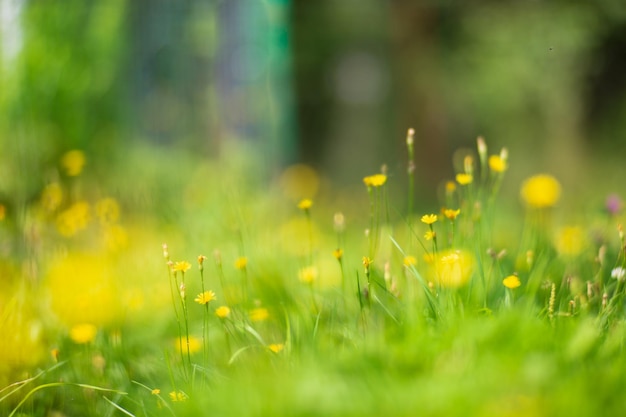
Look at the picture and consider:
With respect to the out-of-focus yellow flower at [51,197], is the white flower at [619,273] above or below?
below

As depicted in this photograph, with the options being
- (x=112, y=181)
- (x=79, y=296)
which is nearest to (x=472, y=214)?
(x=79, y=296)

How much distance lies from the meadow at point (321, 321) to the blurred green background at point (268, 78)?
55cm

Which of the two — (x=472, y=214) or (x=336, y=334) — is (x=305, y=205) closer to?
(x=336, y=334)

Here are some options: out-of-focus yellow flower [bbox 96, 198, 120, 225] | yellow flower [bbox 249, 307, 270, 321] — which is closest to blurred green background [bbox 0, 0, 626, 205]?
out-of-focus yellow flower [bbox 96, 198, 120, 225]

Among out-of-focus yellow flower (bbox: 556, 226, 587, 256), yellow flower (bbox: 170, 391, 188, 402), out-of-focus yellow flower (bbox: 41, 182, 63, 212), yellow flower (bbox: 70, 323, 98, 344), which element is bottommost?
yellow flower (bbox: 170, 391, 188, 402)

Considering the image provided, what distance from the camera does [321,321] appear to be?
1977 millimetres

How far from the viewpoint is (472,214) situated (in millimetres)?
2135

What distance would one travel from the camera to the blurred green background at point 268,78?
12.0 feet

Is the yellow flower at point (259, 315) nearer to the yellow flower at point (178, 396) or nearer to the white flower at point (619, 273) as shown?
the yellow flower at point (178, 396)

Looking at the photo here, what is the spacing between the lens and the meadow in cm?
119

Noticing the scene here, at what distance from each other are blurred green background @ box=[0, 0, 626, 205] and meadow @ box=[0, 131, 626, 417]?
55 cm

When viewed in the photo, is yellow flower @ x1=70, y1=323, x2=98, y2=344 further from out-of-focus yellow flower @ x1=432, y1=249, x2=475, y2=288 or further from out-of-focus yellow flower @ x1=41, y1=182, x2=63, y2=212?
out-of-focus yellow flower @ x1=432, y1=249, x2=475, y2=288

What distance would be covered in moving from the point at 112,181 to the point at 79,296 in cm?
188

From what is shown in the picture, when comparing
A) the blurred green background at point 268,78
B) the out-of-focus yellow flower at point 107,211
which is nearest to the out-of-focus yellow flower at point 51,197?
the out-of-focus yellow flower at point 107,211
